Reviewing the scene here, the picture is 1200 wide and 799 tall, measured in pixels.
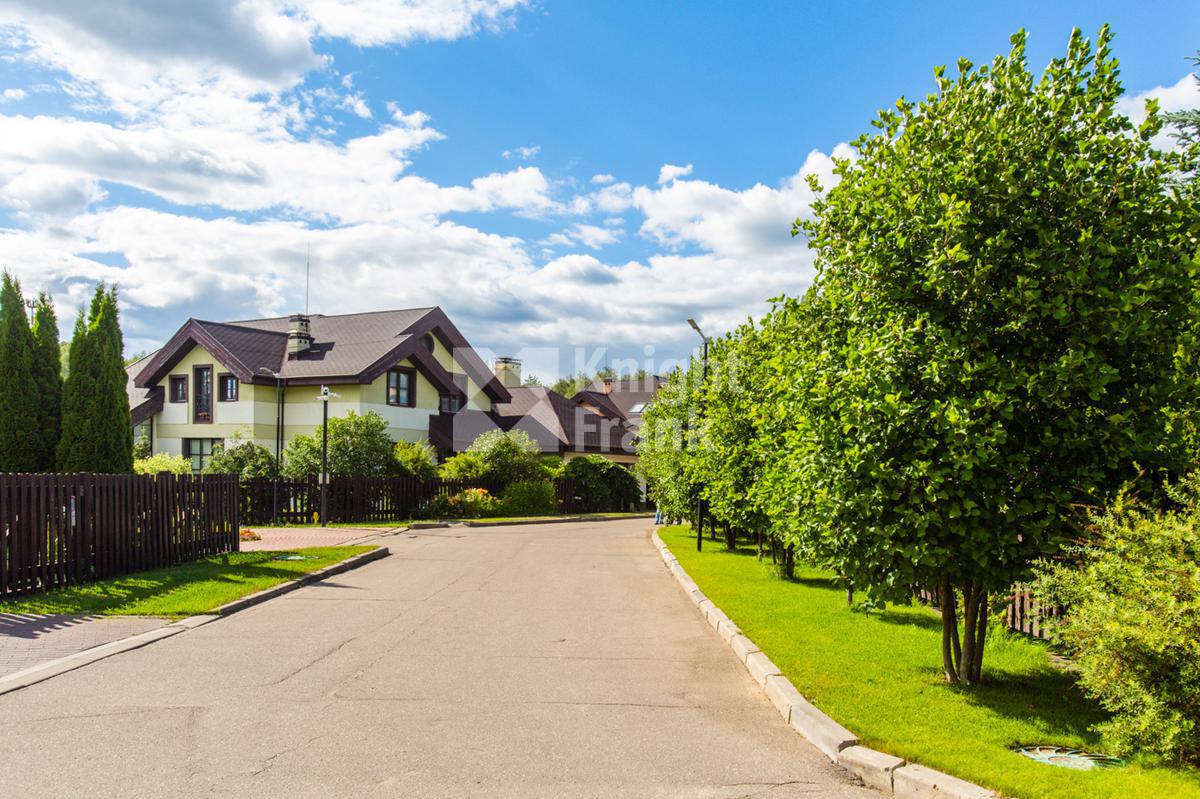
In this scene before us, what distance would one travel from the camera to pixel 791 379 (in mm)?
7461

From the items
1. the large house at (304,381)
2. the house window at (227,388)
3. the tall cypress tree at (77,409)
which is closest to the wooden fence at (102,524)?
the tall cypress tree at (77,409)

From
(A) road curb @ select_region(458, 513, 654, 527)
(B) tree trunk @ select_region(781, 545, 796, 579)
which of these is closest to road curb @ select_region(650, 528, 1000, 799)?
(B) tree trunk @ select_region(781, 545, 796, 579)

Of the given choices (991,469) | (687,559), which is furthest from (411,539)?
(991,469)

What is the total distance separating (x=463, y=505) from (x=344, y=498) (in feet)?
16.0

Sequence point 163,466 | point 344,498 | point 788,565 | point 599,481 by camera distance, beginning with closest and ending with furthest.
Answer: point 788,565 < point 344,498 < point 163,466 < point 599,481

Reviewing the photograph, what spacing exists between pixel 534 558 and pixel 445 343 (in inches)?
935

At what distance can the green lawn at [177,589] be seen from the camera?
9.84 metres

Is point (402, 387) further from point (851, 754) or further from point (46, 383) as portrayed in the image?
point (851, 754)

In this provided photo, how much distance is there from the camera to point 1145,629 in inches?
194

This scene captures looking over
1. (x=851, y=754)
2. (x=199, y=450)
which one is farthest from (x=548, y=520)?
(x=851, y=754)

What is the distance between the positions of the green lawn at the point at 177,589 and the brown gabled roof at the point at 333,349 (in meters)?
19.1

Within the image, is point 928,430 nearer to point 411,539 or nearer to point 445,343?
point 411,539

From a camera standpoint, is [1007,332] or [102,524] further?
[102,524]

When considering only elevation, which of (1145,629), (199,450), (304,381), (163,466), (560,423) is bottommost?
Answer: (1145,629)
